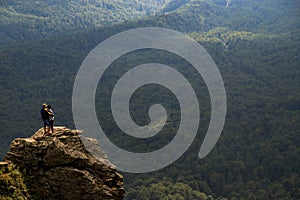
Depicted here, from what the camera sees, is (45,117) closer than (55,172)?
No

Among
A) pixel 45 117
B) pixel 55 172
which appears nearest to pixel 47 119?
pixel 45 117

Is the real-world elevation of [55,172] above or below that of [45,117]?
below

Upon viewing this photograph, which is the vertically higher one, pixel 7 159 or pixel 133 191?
pixel 133 191

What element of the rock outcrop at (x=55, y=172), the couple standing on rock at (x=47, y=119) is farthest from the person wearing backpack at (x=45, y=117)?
the rock outcrop at (x=55, y=172)

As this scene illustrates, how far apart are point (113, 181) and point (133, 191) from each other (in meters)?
127

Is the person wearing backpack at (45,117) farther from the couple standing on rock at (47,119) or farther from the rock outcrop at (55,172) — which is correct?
the rock outcrop at (55,172)

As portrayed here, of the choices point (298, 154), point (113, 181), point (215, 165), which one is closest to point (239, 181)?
point (215, 165)

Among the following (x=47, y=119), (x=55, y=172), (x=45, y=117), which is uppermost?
(x=45, y=117)

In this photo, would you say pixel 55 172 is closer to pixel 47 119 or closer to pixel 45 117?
pixel 47 119

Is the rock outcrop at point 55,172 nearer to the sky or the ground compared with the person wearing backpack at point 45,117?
nearer to the ground

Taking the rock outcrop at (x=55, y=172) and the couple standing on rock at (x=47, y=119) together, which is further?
the couple standing on rock at (x=47, y=119)

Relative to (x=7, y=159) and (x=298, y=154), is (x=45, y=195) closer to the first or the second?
(x=7, y=159)

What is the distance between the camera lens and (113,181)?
96.1 ft

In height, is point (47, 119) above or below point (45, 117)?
below
